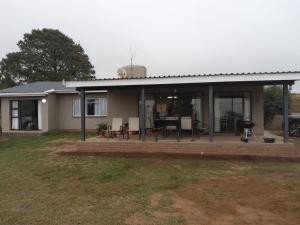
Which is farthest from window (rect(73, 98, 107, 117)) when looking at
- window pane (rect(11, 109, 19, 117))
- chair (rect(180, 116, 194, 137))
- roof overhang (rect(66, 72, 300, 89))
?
chair (rect(180, 116, 194, 137))

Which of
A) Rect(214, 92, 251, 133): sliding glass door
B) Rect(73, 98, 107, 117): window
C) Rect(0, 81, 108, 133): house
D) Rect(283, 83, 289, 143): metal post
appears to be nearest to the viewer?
Rect(283, 83, 289, 143): metal post

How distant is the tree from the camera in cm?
3869

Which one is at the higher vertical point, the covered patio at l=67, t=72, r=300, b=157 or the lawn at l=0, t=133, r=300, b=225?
the covered patio at l=67, t=72, r=300, b=157

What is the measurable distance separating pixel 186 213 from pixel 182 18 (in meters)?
18.3

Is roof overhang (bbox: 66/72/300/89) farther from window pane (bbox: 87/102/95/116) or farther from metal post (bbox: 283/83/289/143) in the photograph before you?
window pane (bbox: 87/102/95/116)

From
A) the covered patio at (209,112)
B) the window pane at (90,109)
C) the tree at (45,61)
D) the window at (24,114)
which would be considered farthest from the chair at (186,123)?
the tree at (45,61)

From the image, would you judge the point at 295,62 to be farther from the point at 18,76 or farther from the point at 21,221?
the point at 18,76

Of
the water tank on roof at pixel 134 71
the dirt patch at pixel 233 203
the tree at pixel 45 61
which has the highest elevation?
the tree at pixel 45 61

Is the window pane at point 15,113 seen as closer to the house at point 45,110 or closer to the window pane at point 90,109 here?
the house at point 45,110

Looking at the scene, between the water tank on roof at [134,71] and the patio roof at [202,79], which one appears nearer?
the patio roof at [202,79]

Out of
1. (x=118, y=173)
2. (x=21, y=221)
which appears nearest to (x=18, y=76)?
(x=118, y=173)

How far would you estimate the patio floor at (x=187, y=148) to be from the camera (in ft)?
32.2

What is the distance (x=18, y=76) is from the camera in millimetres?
38531

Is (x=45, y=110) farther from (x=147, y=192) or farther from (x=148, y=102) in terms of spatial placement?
(x=147, y=192)
